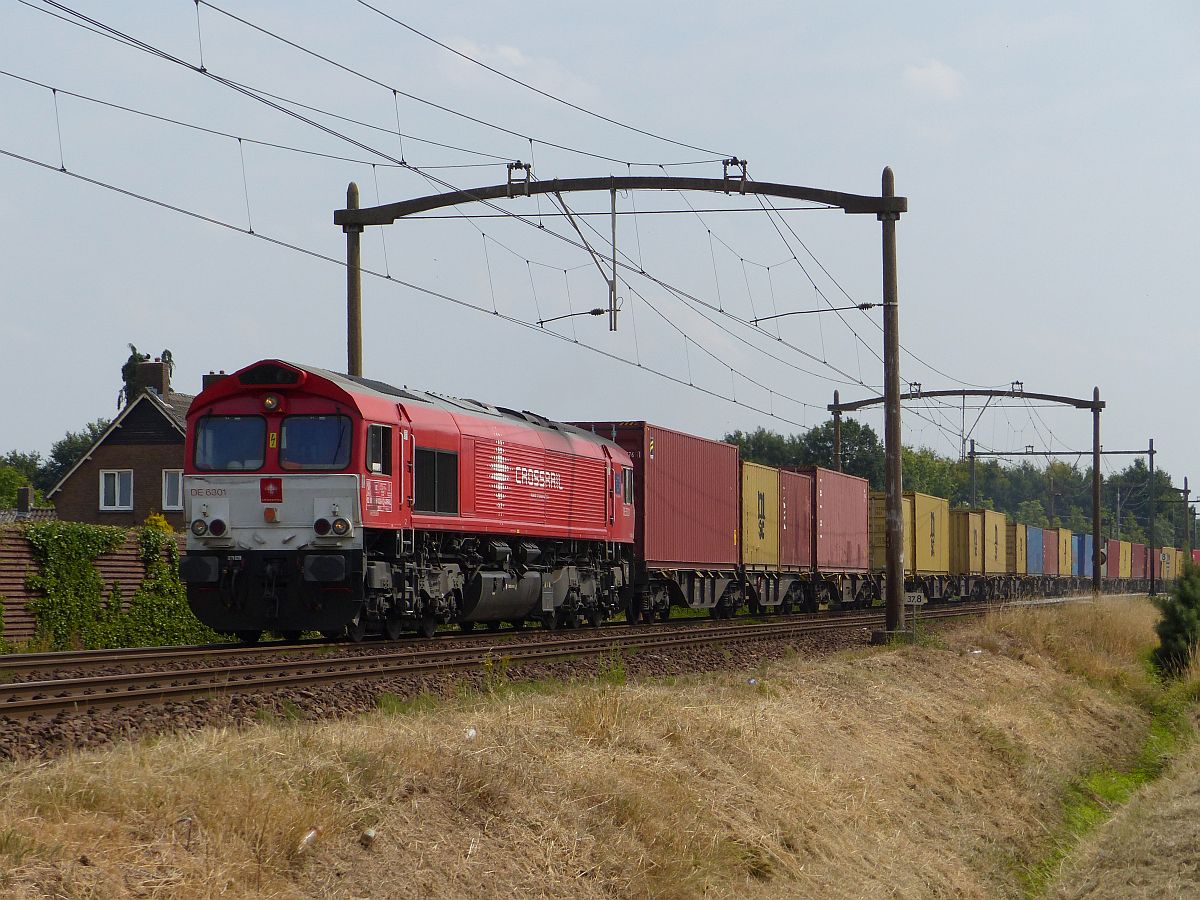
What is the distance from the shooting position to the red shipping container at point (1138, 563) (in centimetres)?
8256

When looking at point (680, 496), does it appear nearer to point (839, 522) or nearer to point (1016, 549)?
point (839, 522)

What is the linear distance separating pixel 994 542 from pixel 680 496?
92.8ft

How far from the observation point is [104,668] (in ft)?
49.8

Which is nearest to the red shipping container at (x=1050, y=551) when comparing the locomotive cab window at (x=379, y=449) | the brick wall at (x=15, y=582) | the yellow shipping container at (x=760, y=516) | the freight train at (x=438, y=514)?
the yellow shipping container at (x=760, y=516)

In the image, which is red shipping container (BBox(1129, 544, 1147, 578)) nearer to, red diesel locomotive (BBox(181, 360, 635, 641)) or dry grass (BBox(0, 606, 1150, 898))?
red diesel locomotive (BBox(181, 360, 635, 641))

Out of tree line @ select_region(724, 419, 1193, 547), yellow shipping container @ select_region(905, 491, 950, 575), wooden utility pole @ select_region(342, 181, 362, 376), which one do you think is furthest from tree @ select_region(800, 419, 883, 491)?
wooden utility pole @ select_region(342, 181, 362, 376)

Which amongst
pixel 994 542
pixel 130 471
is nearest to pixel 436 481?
pixel 130 471

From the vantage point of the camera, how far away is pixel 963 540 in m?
49.7

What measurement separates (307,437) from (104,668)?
13.9 feet

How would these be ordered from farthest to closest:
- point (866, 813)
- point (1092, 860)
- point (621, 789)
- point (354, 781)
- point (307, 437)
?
point (307, 437) → point (1092, 860) → point (866, 813) → point (621, 789) → point (354, 781)

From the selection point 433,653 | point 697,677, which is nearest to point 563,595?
point 433,653

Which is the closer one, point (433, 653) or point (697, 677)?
point (697, 677)

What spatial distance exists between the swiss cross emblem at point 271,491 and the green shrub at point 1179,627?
729 inches

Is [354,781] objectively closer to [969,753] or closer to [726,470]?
[969,753]
